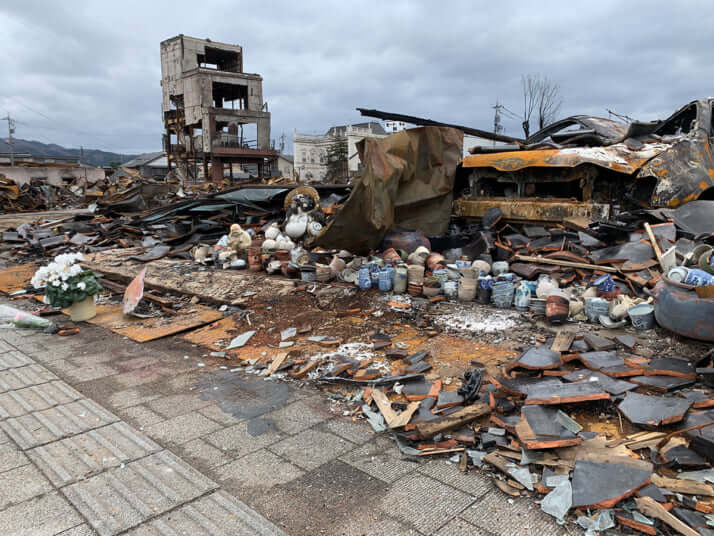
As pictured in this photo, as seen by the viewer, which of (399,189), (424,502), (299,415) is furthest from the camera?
(399,189)

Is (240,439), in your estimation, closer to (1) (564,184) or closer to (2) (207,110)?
(1) (564,184)

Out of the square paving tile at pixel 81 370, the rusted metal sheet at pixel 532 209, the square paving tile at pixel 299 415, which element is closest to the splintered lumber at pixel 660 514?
the square paving tile at pixel 299 415

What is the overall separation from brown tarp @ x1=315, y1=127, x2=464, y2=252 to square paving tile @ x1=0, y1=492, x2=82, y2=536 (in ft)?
16.0

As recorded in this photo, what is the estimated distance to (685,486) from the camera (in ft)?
7.33

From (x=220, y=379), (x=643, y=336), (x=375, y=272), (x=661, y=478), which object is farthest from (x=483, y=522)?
(x=375, y=272)

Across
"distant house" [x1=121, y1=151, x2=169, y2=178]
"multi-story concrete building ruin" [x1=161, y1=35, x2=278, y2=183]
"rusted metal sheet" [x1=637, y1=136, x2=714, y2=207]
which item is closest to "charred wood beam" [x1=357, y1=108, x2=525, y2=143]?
"rusted metal sheet" [x1=637, y1=136, x2=714, y2=207]

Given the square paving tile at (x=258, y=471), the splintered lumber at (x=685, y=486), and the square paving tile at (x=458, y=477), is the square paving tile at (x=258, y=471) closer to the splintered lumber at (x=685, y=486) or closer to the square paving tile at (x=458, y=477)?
the square paving tile at (x=458, y=477)

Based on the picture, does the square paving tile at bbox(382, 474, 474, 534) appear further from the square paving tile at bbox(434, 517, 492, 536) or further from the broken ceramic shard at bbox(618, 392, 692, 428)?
the broken ceramic shard at bbox(618, 392, 692, 428)

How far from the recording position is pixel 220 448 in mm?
2891

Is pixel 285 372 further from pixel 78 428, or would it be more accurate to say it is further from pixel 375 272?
pixel 375 272

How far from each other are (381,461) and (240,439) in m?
0.97

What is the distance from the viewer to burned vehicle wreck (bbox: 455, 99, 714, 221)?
6.30 meters

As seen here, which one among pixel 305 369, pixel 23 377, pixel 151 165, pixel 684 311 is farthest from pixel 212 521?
pixel 151 165

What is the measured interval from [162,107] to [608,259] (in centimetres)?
3624
